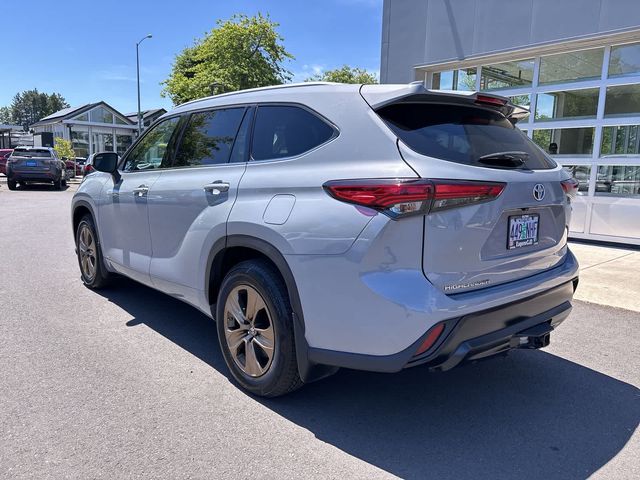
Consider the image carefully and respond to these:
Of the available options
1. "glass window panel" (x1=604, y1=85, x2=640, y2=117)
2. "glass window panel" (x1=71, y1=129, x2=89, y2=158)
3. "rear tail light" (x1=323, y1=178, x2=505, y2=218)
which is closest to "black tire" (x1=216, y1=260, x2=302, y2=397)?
"rear tail light" (x1=323, y1=178, x2=505, y2=218)

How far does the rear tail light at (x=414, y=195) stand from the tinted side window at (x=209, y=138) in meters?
1.37

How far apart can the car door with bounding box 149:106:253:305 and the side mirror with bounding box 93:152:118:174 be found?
91 cm

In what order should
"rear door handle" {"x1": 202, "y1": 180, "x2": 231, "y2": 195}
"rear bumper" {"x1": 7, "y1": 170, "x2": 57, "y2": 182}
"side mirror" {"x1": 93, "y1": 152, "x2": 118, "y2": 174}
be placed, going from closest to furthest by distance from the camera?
"rear door handle" {"x1": 202, "y1": 180, "x2": 231, "y2": 195} < "side mirror" {"x1": 93, "y1": 152, "x2": 118, "y2": 174} < "rear bumper" {"x1": 7, "y1": 170, "x2": 57, "y2": 182}

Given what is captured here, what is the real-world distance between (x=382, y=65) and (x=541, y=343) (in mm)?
9228

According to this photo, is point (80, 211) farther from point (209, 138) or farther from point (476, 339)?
point (476, 339)

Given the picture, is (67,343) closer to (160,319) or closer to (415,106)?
(160,319)

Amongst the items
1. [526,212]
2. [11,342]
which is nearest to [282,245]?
[526,212]

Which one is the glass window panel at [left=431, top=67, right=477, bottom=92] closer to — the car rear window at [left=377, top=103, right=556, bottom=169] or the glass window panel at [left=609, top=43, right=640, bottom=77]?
the glass window panel at [left=609, top=43, right=640, bottom=77]

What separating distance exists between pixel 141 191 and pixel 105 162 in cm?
75

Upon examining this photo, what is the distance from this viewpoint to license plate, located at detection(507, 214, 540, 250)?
103 inches

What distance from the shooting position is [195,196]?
11.2 feet

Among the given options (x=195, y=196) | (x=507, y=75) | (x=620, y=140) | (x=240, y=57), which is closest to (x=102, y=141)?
(x=240, y=57)

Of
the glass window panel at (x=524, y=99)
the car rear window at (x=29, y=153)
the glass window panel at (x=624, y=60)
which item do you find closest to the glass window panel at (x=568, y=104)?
the glass window panel at (x=524, y=99)

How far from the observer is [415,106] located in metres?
2.68
